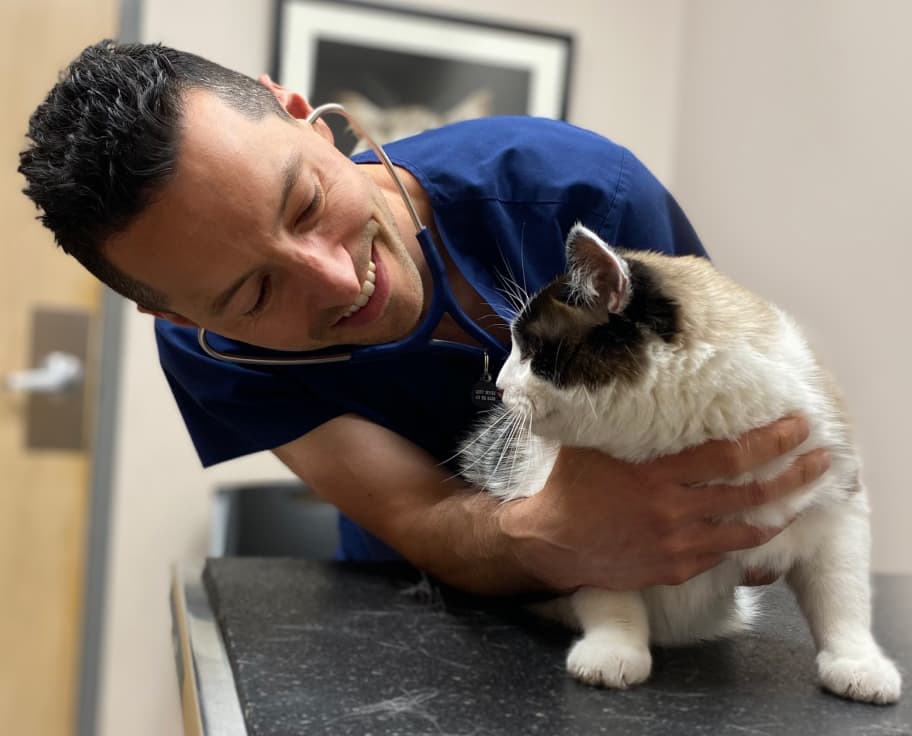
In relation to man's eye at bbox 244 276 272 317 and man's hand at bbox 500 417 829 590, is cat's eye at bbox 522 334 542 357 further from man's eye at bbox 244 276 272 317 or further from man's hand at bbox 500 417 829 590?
man's eye at bbox 244 276 272 317

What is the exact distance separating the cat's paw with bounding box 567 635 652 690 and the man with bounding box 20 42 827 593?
0.07 meters

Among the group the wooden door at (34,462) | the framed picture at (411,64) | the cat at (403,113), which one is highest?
the framed picture at (411,64)

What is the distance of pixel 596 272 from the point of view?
74 cm

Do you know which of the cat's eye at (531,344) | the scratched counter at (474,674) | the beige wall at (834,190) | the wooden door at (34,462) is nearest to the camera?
the scratched counter at (474,674)

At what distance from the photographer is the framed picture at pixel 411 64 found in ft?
7.03

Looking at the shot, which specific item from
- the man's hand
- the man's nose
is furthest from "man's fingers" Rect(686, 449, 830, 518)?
the man's nose

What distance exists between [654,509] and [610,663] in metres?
0.13

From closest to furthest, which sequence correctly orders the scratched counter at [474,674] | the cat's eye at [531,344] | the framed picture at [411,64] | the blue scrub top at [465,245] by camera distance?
the scratched counter at [474,674]
the cat's eye at [531,344]
the blue scrub top at [465,245]
the framed picture at [411,64]

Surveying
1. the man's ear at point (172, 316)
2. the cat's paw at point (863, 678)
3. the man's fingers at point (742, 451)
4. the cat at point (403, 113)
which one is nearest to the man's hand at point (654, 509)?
the man's fingers at point (742, 451)

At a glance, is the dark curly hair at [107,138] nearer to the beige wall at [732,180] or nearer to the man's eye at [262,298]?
the man's eye at [262,298]

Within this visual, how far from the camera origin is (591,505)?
2.77ft

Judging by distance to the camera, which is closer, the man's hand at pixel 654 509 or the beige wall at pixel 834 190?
the man's hand at pixel 654 509

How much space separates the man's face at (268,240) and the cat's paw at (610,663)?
395mm

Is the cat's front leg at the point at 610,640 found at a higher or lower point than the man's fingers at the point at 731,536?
lower
